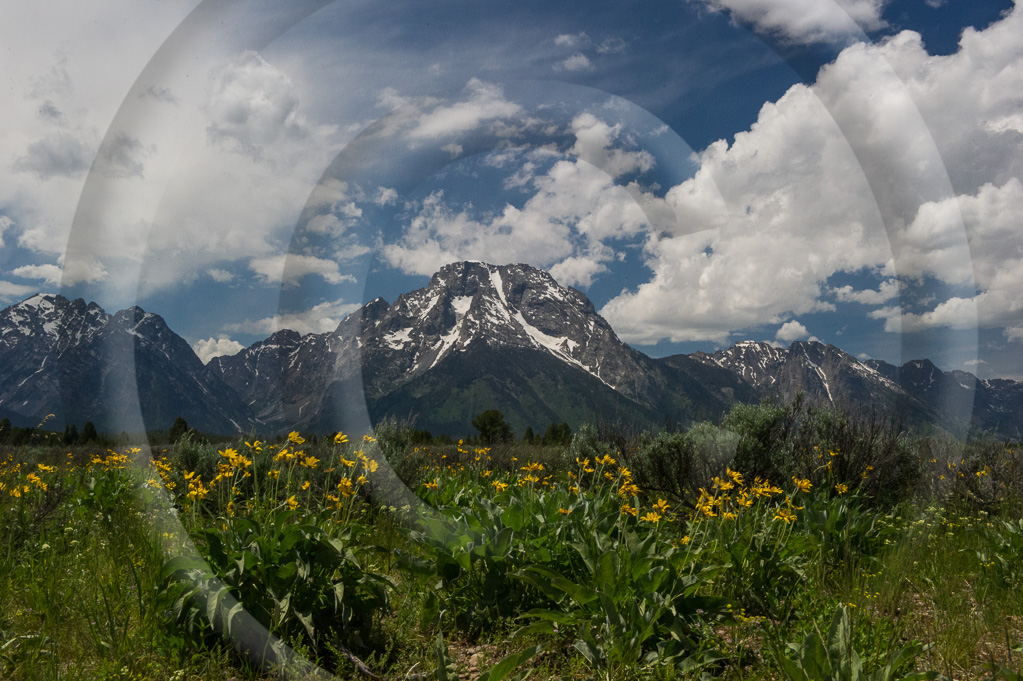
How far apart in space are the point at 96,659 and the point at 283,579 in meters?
0.82

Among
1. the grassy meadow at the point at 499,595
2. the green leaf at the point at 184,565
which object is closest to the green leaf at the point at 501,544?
the grassy meadow at the point at 499,595

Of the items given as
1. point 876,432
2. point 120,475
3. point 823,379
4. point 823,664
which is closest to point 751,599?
point 823,664

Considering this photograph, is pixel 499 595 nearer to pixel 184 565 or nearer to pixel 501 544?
pixel 501 544

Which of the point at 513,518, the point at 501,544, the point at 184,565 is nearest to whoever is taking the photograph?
the point at 184,565

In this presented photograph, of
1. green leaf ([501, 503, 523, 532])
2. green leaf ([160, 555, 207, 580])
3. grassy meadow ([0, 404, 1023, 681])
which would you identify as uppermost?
green leaf ([160, 555, 207, 580])

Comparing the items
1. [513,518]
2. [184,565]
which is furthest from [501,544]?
[184,565]

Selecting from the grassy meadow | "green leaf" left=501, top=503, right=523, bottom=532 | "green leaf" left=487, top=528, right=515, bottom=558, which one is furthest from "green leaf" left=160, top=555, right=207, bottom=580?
"green leaf" left=501, top=503, right=523, bottom=532

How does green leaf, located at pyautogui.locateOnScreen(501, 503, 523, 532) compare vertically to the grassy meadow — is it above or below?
above

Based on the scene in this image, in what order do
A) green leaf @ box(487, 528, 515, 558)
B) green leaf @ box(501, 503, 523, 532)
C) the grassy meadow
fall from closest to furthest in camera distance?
the grassy meadow, green leaf @ box(487, 528, 515, 558), green leaf @ box(501, 503, 523, 532)

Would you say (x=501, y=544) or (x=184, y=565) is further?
(x=501, y=544)

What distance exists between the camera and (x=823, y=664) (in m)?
1.99

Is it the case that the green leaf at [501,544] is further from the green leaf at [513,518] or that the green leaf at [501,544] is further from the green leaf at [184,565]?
the green leaf at [184,565]

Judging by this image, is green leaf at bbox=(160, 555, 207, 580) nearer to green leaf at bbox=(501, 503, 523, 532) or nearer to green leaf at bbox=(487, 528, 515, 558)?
green leaf at bbox=(487, 528, 515, 558)

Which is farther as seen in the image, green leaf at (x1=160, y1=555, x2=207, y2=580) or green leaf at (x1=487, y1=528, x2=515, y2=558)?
green leaf at (x1=487, y1=528, x2=515, y2=558)
